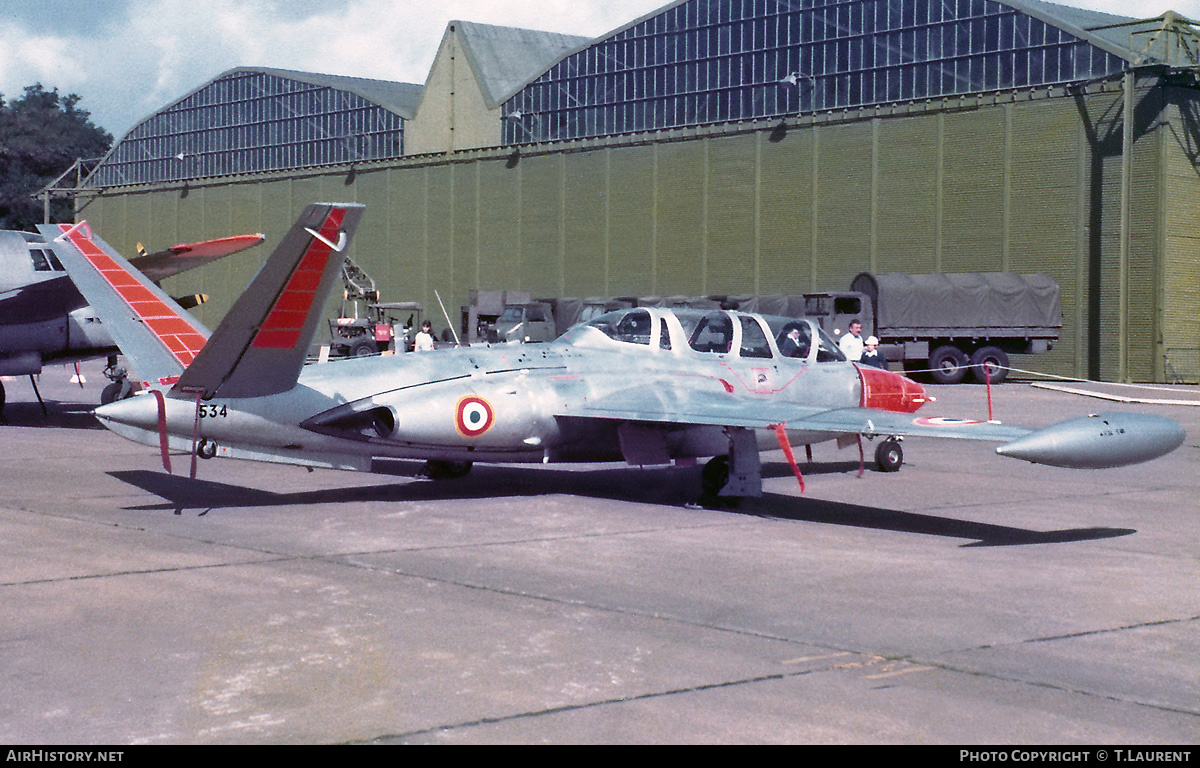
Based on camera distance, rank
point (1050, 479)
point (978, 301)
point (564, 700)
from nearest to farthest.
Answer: point (564, 700)
point (1050, 479)
point (978, 301)

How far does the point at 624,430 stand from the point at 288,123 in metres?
66.0

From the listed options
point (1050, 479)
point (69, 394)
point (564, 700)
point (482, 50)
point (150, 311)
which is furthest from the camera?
point (482, 50)

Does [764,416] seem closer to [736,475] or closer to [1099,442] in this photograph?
[736,475]

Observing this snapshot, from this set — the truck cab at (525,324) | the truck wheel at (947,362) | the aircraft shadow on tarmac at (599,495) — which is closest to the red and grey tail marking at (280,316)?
the aircraft shadow on tarmac at (599,495)

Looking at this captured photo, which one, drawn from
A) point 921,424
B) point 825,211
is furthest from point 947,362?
point 921,424

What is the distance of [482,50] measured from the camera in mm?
72438

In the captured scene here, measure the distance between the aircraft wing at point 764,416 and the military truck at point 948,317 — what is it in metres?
28.6

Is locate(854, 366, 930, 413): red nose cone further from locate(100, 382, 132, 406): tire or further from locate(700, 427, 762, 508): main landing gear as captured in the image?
locate(100, 382, 132, 406): tire

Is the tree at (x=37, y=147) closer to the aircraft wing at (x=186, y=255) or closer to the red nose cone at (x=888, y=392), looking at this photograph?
the aircraft wing at (x=186, y=255)

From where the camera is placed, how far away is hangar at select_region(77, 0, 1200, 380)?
4784 centimetres

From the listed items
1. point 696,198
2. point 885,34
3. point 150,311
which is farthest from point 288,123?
point 150,311

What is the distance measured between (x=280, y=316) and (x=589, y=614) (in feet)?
15.4

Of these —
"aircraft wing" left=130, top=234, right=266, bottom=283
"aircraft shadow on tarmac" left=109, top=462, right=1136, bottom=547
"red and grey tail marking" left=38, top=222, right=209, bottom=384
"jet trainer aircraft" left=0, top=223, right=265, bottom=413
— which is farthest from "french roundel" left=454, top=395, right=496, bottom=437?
"jet trainer aircraft" left=0, top=223, right=265, bottom=413

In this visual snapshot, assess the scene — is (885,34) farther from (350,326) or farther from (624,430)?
(624,430)
